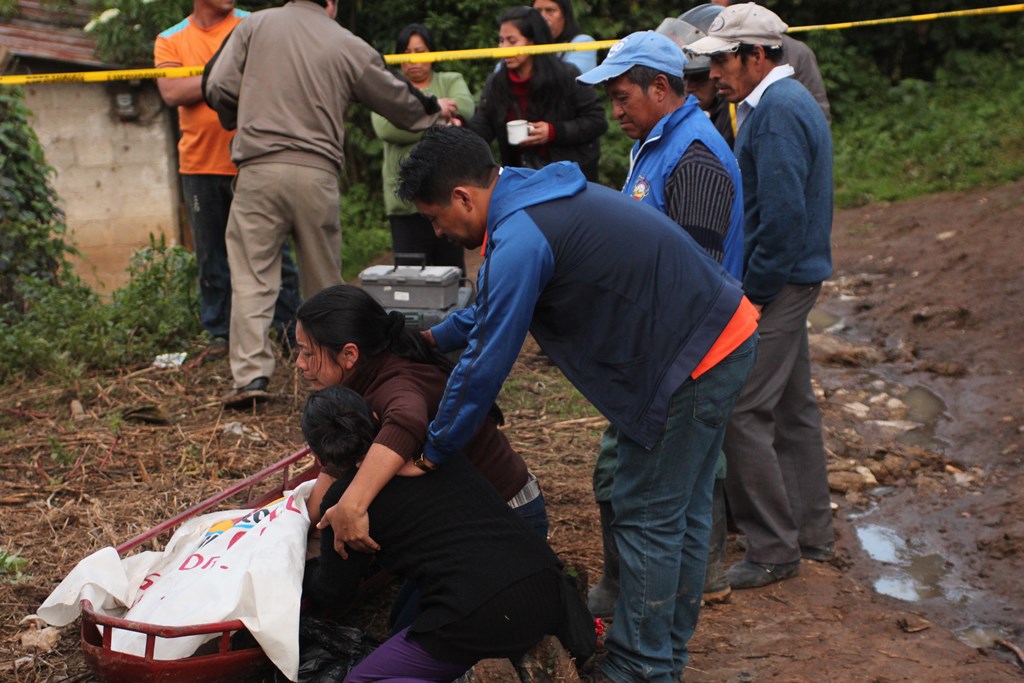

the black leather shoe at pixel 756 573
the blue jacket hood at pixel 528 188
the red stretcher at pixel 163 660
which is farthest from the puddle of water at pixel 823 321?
the red stretcher at pixel 163 660

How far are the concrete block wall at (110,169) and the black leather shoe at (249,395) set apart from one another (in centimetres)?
553

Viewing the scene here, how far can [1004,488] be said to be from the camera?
210 inches

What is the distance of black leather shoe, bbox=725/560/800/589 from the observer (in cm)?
437

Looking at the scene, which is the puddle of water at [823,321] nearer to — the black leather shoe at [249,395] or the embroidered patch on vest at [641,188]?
the black leather shoe at [249,395]

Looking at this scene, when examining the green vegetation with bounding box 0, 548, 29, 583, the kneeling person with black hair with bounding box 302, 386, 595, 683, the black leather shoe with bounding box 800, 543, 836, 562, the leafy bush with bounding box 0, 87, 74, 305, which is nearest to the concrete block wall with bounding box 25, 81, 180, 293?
the leafy bush with bounding box 0, 87, 74, 305

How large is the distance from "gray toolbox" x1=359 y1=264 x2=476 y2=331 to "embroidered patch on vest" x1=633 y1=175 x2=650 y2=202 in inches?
75.4

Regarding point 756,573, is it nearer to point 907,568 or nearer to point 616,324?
point 907,568

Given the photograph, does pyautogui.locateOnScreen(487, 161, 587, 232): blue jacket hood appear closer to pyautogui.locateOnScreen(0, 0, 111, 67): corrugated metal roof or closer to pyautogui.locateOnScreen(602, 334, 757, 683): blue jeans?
pyautogui.locateOnScreen(602, 334, 757, 683): blue jeans

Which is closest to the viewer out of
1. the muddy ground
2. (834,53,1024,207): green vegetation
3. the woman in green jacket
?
the muddy ground

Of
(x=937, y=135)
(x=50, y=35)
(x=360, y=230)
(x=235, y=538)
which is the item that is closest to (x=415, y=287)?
(x=235, y=538)

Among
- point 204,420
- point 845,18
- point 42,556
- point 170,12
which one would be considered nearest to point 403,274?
point 204,420

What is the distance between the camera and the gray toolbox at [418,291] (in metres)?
5.58

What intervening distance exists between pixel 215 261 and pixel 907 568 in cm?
401

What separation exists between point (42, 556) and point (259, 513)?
1.23 m
